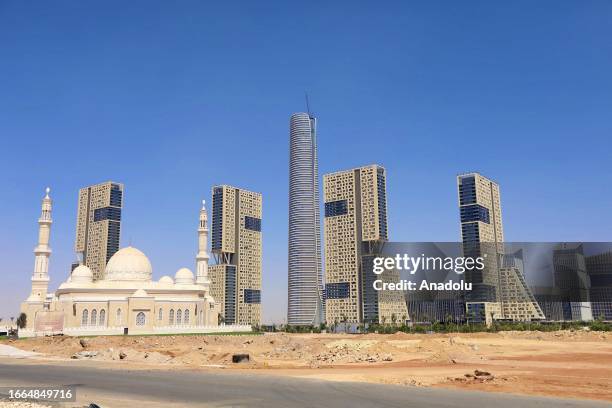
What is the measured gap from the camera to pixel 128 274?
330 ft

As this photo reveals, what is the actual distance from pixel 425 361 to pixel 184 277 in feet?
250

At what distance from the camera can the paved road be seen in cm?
2105

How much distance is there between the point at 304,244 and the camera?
159125 millimetres

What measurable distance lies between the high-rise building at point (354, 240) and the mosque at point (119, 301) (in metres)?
81.2

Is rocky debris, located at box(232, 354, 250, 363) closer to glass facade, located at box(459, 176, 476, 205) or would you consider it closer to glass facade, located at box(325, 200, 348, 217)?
glass facade, located at box(325, 200, 348, 217)

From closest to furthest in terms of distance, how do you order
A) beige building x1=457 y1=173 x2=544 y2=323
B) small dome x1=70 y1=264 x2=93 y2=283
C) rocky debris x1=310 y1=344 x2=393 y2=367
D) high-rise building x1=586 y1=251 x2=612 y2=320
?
1. rocky debris x1=310 y1=344 x2=393 y2=367
2. small dome x1=70 y1=264 x2=93 y2=283
3. high-rise building x1=586 y1=251 x2=612 y2=320
4. beige building x1=457 y1=173 x2=544 y2=323

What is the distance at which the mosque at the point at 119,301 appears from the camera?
302 feet

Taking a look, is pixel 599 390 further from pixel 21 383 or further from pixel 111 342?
pixel 111 342

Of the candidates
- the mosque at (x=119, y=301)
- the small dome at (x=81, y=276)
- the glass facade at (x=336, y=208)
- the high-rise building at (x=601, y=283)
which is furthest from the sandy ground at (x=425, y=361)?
the glass facade at (x=336, y=208)

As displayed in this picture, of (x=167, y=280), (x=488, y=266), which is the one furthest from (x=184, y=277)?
(x=488, y=266)

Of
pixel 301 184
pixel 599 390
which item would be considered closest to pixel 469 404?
pixel 599 390

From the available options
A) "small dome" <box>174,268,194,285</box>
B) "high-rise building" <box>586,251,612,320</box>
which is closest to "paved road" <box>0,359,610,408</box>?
"small dome" <box>174,268,194,285</box>

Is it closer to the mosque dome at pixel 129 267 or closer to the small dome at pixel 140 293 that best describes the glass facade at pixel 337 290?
the mosque dome at pixel 129 267

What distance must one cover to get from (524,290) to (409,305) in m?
41.1
